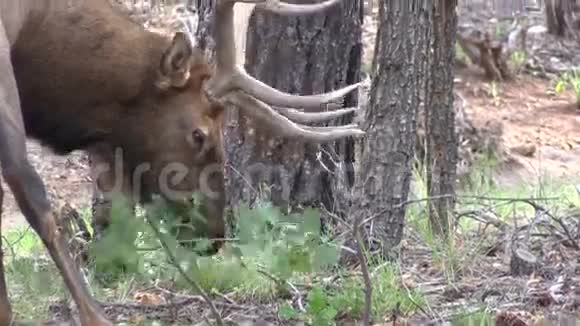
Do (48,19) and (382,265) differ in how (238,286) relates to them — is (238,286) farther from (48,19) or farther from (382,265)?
(48,19)

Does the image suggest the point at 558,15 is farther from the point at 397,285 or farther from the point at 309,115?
the point at 397,285

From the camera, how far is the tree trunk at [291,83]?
7133mm

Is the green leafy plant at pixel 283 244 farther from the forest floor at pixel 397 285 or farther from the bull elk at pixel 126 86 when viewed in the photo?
the bull elk at pixel 126 86

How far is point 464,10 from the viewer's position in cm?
1578

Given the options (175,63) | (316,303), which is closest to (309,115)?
(175,63)

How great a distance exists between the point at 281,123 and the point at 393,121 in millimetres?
539

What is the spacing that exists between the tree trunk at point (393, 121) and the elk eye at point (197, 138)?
0.87 meters

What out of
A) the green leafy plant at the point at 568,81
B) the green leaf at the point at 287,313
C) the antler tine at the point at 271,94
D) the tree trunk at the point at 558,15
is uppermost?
the antler tine at the point at 271,94

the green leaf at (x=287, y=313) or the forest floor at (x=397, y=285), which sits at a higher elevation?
the green leaf at (x=287, y=313)

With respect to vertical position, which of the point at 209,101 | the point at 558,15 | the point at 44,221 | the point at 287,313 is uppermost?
the point at 209,101

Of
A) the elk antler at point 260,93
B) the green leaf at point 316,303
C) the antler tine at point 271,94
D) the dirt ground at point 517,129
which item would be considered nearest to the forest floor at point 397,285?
the green leaf at point 316,303

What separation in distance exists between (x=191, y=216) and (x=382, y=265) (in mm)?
863

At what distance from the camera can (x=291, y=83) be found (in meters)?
7.17

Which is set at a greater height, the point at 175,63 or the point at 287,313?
the point at 175,63
